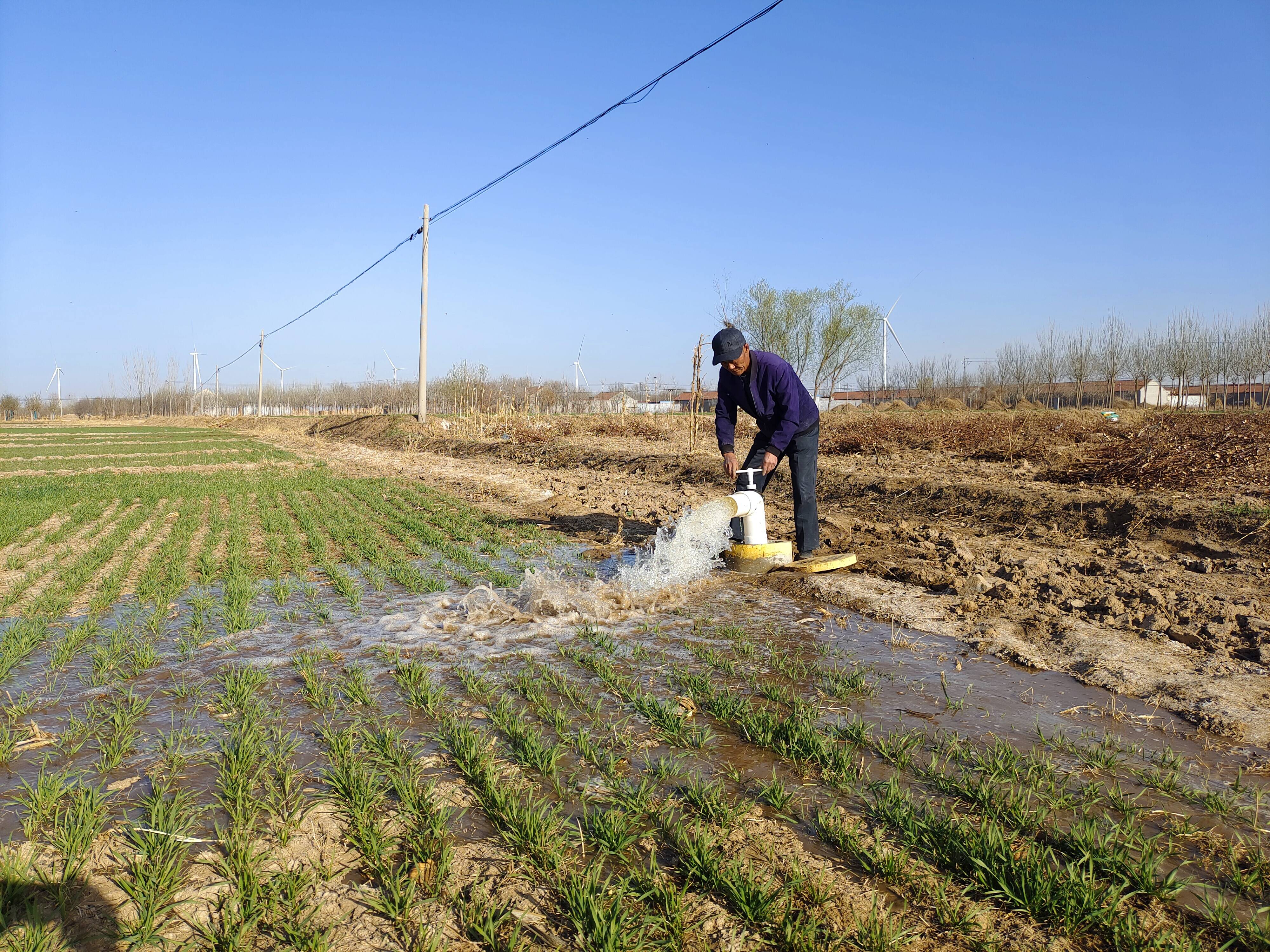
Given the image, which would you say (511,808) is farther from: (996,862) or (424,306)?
(424,306)

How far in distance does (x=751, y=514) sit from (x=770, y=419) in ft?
2.79

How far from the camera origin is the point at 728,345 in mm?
5969

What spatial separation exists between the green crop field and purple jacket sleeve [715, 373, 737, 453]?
6.36ft

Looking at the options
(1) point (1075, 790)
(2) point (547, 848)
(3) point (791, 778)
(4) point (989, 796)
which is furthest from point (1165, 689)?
(2) point (547, 848)

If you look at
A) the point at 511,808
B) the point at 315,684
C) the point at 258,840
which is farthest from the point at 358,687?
the point at 511,808

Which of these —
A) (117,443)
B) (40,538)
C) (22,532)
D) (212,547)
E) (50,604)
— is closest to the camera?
(50,604)

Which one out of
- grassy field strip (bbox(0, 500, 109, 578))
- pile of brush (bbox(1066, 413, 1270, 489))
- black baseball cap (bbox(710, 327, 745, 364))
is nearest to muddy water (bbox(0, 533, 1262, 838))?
black baseball cap (bbox(710, 327, 745, 364))

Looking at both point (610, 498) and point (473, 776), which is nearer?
point (473, 776)

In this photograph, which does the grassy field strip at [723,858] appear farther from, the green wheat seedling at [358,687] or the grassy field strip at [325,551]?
the grassy field strip at [325,551]

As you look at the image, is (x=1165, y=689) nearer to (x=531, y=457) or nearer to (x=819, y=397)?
(x=531, y=457)

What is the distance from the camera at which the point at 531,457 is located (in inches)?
777

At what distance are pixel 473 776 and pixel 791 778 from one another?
1287 millimetres

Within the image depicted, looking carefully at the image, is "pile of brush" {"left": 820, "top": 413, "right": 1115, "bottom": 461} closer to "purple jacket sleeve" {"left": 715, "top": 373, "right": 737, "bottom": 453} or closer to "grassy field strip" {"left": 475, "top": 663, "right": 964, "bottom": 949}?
"purple jacket sleeve" {"left": 715, "top": 373, "right": 737, "bottom": 453}

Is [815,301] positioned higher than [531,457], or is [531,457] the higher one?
[815,301]
